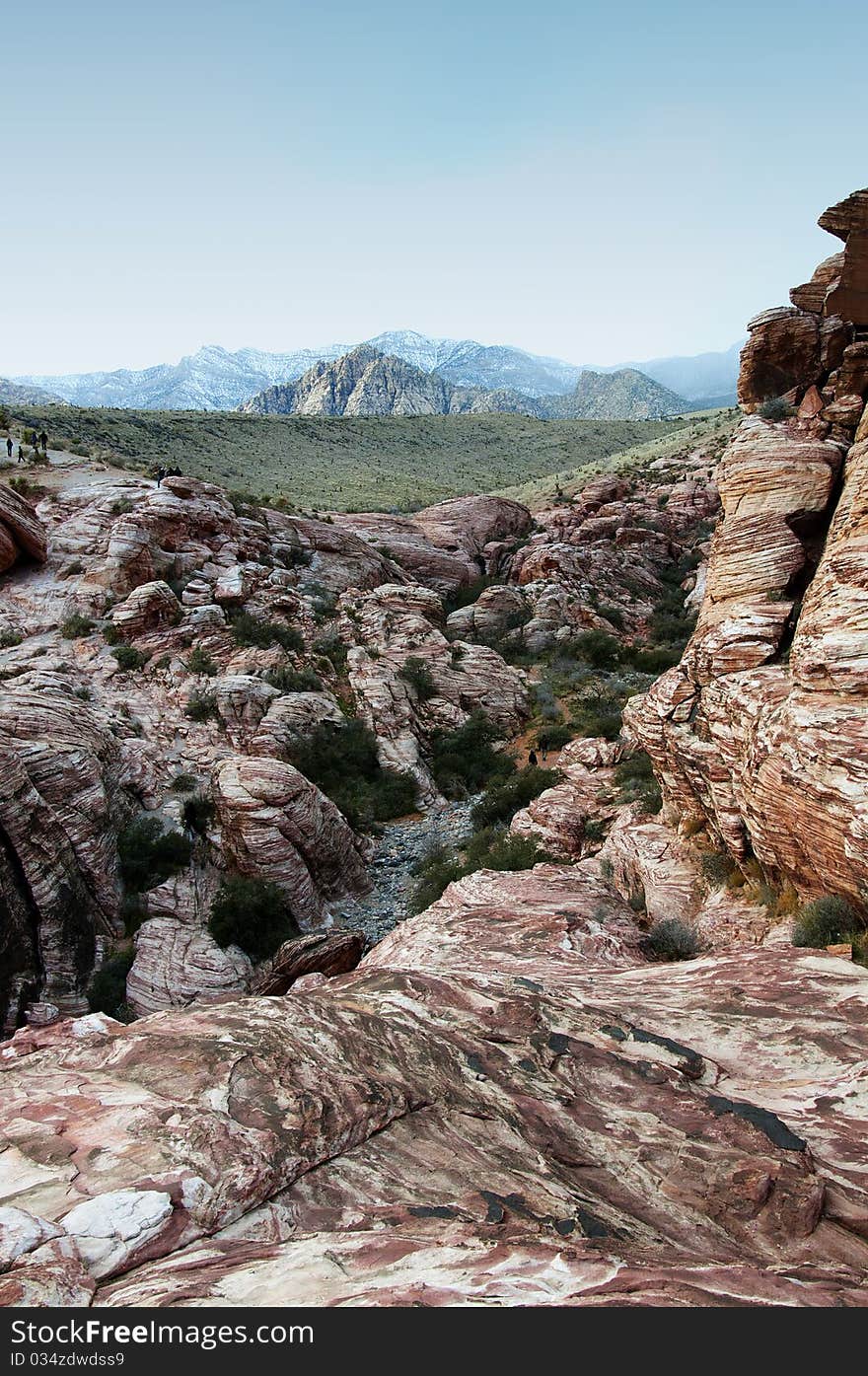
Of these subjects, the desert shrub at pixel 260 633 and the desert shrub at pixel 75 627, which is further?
the desert shrub at pixel 260 633

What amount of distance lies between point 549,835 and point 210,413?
77846 millimetres

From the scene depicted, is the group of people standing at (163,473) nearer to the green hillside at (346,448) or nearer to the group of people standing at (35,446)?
the green hillside at (346,448)

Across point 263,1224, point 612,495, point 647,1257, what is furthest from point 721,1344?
point 612,495

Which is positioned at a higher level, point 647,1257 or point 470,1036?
point 647,1257

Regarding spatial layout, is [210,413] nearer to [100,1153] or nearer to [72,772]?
[72,772]

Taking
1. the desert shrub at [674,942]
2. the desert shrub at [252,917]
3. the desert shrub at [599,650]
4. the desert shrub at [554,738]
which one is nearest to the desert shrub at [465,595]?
the desert shrub at [599,650]

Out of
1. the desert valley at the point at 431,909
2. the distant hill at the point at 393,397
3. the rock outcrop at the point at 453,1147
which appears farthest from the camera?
the distant hill at the point at 393,397

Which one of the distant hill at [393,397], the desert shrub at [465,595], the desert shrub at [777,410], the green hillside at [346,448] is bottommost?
the desert shrub at [465,595]

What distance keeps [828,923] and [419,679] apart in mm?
19577

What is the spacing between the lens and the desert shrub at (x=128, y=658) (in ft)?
70.2

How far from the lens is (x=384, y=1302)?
2.93 metres

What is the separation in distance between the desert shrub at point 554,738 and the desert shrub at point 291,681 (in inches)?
341

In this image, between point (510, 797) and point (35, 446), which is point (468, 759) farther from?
point (35, 446)

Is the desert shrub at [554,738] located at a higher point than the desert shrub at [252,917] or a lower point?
higher
